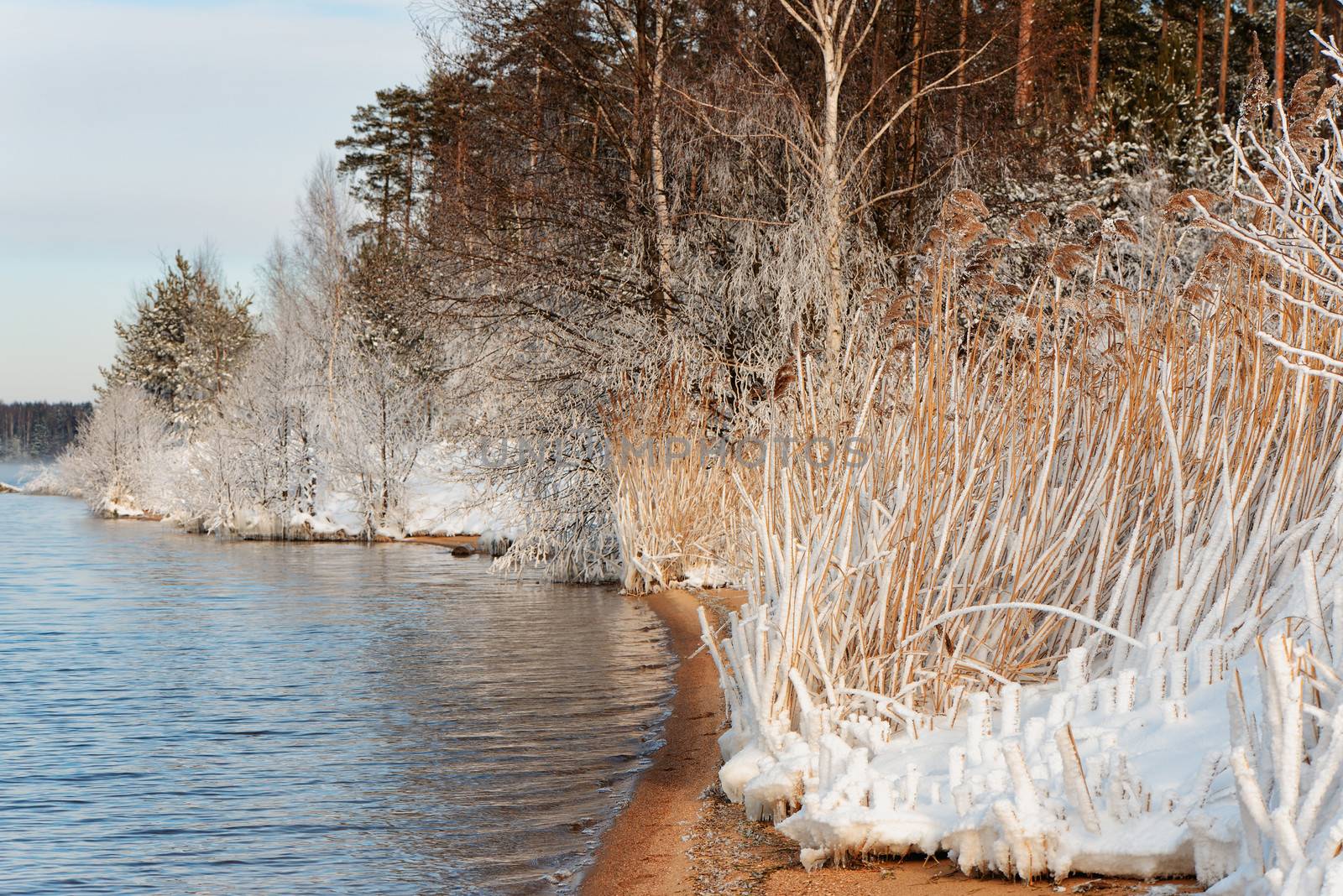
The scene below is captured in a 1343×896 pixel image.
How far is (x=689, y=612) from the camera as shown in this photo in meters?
12.5

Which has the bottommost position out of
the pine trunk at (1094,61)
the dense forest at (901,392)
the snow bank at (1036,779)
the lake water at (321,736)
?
the lake water at (321,736)

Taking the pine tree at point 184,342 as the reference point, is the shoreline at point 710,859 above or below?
below

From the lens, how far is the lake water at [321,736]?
18.7 ft

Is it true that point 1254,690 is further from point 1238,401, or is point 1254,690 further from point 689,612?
point 689,612

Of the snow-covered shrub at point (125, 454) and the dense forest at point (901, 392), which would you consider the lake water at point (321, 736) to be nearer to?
the dense forest at point (901, 392)

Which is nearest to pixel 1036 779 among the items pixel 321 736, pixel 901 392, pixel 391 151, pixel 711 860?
pixel 711 860

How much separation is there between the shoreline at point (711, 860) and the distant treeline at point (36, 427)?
9381 centimetres

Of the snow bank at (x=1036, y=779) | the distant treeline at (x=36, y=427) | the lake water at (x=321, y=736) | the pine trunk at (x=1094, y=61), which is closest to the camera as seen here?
the snow bank at (x=1036, y=779)

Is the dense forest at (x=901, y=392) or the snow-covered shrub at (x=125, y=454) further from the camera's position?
the snow-covered shrub at (x=125, y=454)

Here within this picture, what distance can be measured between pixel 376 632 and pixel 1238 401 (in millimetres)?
8741

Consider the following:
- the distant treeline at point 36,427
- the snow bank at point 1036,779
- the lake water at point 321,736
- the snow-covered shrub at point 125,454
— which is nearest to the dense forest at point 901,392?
the snow bank at point 1036,779

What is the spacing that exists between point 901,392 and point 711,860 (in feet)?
7.03

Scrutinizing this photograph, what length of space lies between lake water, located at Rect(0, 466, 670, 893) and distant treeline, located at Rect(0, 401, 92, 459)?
284 feet

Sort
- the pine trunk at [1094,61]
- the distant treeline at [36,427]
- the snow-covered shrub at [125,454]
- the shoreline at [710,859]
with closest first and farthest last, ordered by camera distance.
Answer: the shoreline at [710,859]
the pine trunk at [1094,61]
the snow-covered shrub at [125,454]
the distant treeline at [36,427]
